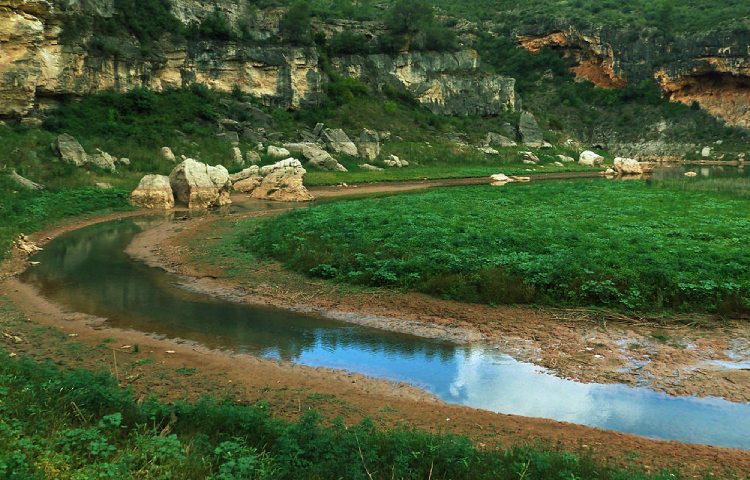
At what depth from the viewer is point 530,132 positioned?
260ft

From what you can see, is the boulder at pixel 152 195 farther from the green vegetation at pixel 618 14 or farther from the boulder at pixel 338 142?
the green vegetation at pixel 618 14

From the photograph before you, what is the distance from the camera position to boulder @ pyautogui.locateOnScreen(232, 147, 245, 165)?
1854 inches

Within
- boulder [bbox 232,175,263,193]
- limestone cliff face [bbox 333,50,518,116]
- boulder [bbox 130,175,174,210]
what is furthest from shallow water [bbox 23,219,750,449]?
limestone cliff face [bbox 333,50,518,116]

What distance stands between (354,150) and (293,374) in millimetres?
47690

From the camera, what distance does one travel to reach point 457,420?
859 cm

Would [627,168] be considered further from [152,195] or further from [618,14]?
[618,14]

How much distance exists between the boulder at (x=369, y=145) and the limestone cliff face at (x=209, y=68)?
35.3 ft

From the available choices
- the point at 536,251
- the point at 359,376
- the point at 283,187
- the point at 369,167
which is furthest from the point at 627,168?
the point at 359,376

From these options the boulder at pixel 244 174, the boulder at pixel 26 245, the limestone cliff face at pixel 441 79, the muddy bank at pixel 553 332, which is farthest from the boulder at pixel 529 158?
the boulder at pixel 26 245

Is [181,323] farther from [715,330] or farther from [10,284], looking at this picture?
[715,330]

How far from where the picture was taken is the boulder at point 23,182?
96.4ft

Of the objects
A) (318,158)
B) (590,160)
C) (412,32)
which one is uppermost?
(412,32)

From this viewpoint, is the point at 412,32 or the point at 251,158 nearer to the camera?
the point at 251,158

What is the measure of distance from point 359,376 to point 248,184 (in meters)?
32.1
